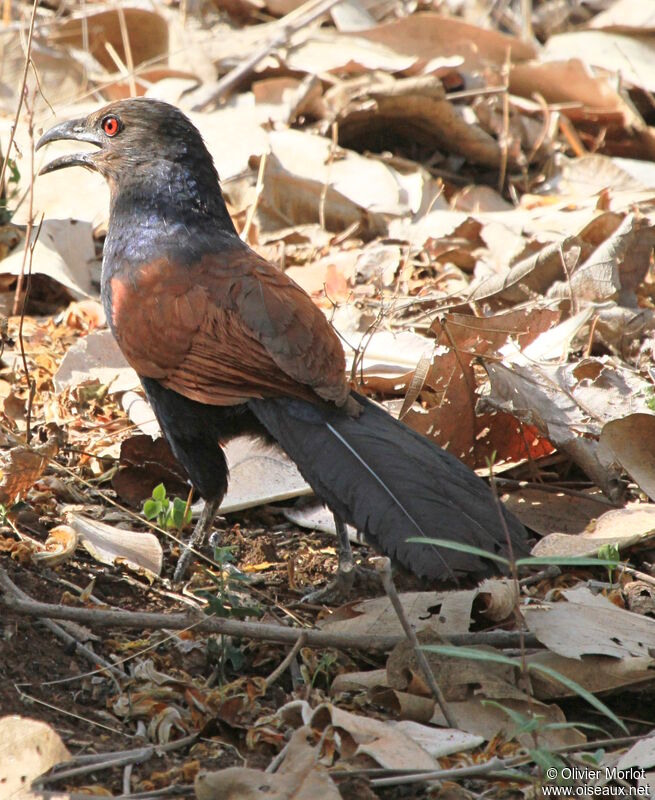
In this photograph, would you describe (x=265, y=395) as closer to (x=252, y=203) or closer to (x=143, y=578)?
(x=143, y=578)

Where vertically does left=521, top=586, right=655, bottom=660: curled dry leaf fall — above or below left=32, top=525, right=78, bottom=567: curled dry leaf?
below

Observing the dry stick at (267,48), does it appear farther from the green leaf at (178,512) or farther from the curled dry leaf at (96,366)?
the green leaf at (178,512)

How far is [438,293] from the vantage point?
502 centimetres

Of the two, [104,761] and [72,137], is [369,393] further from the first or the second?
[104,761]

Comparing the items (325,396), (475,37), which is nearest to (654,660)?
(325,396)

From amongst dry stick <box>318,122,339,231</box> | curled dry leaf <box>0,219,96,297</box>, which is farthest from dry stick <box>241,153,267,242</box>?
curled dry leaf <box>0,219,96,297</box>

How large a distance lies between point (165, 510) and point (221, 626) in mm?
915

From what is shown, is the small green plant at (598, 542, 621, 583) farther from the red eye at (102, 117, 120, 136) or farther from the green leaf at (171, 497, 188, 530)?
the red eye at (102, 117, 120, 136)

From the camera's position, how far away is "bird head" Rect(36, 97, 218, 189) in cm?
394

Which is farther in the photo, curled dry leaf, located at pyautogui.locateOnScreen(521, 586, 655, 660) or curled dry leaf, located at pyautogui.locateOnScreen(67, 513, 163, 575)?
curled dry leaf, located at pyautogui.locateOnScreen(67, 513, 163, 575)

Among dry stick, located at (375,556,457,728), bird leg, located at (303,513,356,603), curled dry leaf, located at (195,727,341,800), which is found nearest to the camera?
curled dry leaf, located at (195,727,341,800)

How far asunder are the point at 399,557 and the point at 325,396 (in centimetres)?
62

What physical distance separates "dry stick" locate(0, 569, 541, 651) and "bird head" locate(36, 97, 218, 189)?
181cm

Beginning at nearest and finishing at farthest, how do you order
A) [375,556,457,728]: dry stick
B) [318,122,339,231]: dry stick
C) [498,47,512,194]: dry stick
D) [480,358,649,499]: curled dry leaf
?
1. [375,556,457,728]: dry stick
2. [480,358,649,499]: curled dry leaf
3. [318,122,339,231]: dry stick
4. [498,47,512,194]: dry stick
